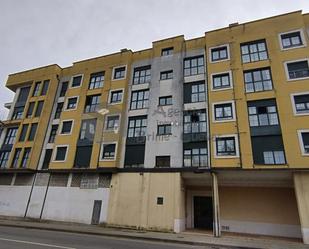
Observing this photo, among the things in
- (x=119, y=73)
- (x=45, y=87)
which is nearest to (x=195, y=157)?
(x=119, y=73)

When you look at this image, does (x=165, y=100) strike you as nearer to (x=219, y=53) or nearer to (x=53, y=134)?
(x=219, y=53)

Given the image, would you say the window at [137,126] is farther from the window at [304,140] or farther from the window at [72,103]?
the window at [304,140]

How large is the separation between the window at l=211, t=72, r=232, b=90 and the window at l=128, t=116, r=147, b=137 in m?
7.42

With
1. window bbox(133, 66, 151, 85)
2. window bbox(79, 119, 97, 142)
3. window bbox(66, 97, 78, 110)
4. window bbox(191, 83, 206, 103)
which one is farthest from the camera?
window bbox(66, 97, 78, 110)

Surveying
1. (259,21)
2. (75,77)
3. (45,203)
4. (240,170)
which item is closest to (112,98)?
→ (75,77)

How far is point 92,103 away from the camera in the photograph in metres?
24.5

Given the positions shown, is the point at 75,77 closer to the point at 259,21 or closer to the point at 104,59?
the point at 104,59

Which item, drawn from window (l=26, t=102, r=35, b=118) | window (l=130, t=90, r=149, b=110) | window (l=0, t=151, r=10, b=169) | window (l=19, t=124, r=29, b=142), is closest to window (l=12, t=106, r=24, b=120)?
window (l=26, t=102, r=35, b=118)

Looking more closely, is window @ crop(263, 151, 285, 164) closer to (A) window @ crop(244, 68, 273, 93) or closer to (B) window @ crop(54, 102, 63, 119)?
(A) window @ crop(244, 68, 273, 93)

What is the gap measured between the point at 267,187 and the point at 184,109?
9779mm

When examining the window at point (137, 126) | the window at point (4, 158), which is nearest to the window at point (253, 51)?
the window at point (137, 126)

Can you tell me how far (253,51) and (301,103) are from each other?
21.0 feet

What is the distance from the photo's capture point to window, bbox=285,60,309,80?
56.0 feet

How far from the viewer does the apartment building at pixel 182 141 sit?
1659 centimetres
